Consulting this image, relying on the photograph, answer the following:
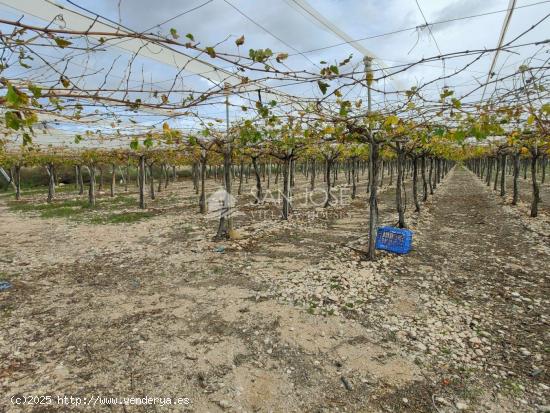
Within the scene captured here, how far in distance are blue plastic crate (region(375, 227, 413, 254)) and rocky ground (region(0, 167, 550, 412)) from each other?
341mm

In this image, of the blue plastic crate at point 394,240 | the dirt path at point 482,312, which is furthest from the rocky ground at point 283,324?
the blue plastic crate at point 394,240

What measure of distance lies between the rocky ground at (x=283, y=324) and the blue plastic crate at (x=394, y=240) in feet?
1.12

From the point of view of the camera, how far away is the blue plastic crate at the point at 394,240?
832cm

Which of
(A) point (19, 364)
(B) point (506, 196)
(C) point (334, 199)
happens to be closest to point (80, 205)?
(C) point (334, 199)

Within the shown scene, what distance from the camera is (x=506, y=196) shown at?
1841cm

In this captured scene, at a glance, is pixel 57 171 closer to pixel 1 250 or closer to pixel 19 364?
pixel 1 250

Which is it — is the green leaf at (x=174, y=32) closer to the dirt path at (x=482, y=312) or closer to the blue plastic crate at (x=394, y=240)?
the dirt path at (x=482, y=312)

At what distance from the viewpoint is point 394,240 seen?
8.52m

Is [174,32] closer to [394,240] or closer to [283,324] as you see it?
[283,324]

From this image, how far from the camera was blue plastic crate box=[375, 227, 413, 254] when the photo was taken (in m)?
8.32

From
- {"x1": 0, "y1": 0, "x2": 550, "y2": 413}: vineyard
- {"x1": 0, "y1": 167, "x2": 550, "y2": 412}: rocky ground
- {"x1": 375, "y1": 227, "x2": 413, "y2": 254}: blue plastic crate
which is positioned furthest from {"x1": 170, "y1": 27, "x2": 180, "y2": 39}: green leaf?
{"x1": 375, "y1": 227, "x2": 413, "y2": 254}: blue plastic crate

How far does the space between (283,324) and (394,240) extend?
4.56 meters

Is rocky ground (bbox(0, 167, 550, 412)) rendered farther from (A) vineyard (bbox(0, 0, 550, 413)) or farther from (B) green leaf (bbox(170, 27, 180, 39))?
(B) green leaf (bbox(170, 27, 180, 39))

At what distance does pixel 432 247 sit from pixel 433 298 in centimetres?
349
